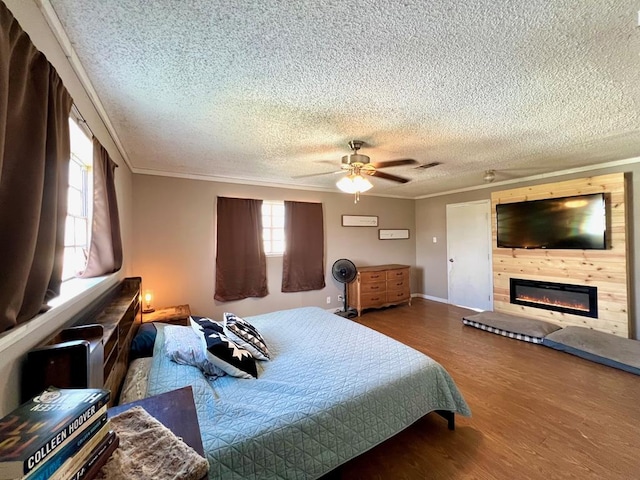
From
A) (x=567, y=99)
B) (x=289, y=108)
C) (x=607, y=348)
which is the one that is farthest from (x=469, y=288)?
(x=289, y=108)

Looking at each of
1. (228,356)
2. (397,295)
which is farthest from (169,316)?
(397,295)

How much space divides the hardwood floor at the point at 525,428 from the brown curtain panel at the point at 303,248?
7.41ft

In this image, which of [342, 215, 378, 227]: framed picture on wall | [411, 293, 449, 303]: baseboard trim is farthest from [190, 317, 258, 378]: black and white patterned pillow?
[411, 293, 449, 303]: baseboard trim

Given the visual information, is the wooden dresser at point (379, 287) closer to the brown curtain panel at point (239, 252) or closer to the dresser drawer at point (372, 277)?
the dresser drawer at point (372, 277)

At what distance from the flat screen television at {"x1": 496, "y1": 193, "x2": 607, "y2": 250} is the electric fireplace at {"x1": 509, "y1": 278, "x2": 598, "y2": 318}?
0.58 metres

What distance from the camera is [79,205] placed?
1815 millimetres

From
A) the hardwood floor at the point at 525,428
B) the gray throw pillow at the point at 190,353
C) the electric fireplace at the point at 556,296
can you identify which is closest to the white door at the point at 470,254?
the electric fireplace at the point at 556,296

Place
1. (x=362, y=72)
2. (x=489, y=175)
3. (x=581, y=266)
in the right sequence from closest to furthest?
(x=362, y=72) → (x=581, y=266) → (x=489, y=175)

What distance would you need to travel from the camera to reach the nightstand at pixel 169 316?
120 inches

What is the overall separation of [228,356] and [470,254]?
4876mm

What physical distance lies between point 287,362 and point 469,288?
4469mm

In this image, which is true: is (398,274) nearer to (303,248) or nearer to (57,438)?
(303,248)

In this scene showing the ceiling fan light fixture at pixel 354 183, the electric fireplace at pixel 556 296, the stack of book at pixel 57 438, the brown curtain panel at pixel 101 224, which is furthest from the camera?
the electric fireplace at pixel 556 296

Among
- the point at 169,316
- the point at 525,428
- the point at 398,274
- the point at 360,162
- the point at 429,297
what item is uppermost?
the point at 360,162
